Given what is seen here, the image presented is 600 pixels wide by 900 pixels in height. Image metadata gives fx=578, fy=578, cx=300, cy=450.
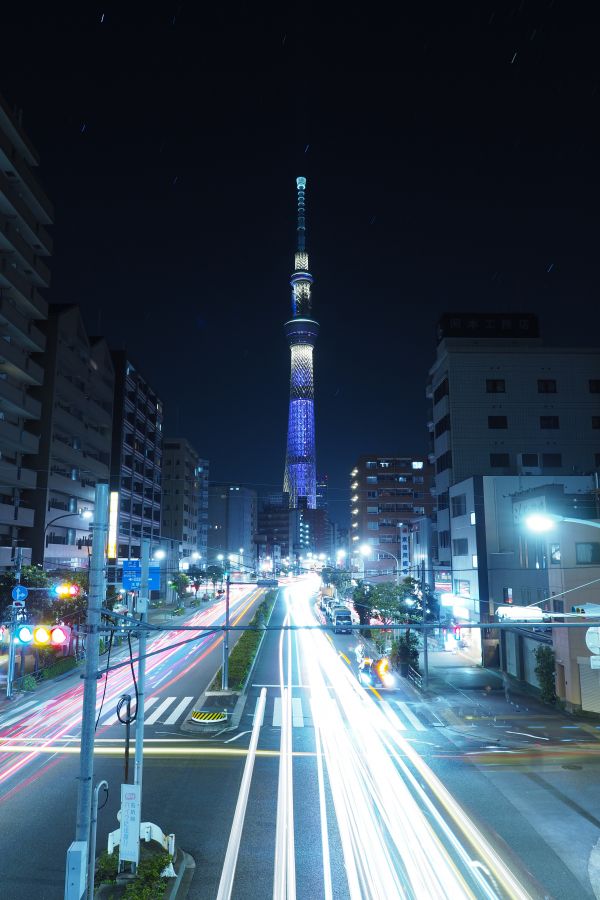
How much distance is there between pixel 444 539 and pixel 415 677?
21.0 metres

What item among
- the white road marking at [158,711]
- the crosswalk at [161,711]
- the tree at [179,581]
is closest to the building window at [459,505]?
the crosswalk at [161,711]

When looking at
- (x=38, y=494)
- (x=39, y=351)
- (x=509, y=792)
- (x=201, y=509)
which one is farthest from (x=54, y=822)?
(x=201, y=509)

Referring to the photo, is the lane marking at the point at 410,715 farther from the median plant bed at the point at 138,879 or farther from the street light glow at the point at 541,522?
the median plant bed at the point at 138,879

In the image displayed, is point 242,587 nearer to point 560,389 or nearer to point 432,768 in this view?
point 560,389

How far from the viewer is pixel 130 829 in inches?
541

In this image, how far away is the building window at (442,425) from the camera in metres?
58.3

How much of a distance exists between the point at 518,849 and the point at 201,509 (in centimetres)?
13688

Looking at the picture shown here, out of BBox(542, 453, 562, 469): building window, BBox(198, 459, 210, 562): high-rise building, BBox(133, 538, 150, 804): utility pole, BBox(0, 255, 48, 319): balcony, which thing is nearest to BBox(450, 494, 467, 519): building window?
BBox(542, 453, 562, 469): building window

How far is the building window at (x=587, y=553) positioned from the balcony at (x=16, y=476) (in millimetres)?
42600

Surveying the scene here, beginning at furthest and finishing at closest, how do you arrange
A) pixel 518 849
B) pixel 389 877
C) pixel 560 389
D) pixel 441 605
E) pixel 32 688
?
pixel 560 389 → pixel 441 605 → pixel 32 688 → pixel 518 849 → pixel 389 877

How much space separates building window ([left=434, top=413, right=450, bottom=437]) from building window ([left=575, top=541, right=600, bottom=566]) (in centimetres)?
2676

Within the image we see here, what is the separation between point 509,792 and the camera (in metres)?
19.3

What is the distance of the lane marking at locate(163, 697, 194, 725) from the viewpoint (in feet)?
94.8

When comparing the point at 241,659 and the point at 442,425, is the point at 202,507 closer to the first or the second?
the point at 442,425
